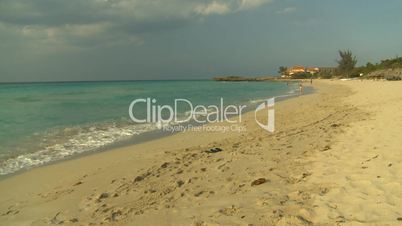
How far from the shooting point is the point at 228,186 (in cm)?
482

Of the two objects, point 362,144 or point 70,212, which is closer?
point 70,212

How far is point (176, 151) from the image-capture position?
791 centimetres

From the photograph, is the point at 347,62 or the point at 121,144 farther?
the point at 347,62

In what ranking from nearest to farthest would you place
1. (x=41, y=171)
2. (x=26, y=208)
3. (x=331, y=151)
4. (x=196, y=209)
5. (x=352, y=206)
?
(x=352, y=206) → (x=196, y=209) → (x=26, y=208) → (x=331, y=151) → (x=41, y=171)

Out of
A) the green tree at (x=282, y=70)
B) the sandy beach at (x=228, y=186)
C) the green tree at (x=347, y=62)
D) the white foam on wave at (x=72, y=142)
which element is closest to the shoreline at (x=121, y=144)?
the white foam on wave at (x=72, y=142)

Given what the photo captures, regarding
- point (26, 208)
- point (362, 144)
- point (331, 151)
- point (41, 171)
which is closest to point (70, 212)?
point (26, 208)

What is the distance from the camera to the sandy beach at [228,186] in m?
3.78

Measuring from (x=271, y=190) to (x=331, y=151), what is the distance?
235 cm

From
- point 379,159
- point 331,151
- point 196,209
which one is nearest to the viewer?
point 196,209

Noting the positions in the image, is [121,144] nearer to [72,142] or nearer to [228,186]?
[72,142]

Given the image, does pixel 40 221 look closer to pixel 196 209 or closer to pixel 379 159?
pixel 196 209

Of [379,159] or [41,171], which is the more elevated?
[379,159]

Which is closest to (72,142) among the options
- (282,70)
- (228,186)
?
(228,186)

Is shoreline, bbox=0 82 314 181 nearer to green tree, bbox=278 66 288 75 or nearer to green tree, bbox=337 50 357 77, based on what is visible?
green tree, bbox=337 50 357 77
